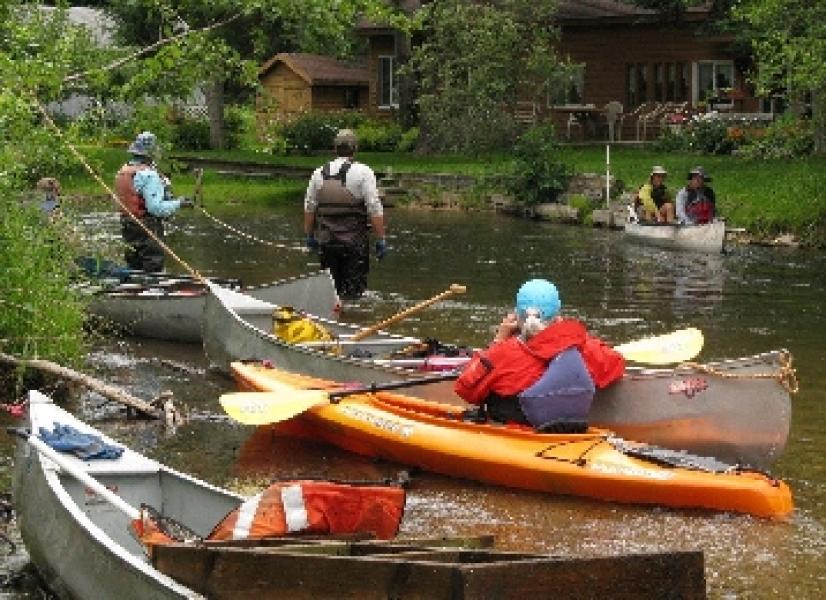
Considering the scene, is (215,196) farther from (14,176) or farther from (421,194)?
(14,176)

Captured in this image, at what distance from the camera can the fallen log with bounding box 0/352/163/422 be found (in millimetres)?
13453

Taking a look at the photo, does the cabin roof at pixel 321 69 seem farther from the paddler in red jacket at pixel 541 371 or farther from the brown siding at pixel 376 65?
the paddler in red jacket at pixel 541 371

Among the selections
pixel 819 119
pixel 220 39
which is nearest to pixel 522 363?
pixel 220 39

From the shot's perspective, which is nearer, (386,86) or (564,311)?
(564,311)

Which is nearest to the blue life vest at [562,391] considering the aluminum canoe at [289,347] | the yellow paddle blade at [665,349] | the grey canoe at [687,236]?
the aluminum canoe at [289,347]

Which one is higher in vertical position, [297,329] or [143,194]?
[143,194]

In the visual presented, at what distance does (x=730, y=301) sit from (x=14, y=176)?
35.5ft

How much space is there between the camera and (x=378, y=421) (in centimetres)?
1257

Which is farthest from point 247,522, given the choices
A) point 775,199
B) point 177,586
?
point 775,199

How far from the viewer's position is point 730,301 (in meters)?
22.5

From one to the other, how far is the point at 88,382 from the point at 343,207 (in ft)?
14.5

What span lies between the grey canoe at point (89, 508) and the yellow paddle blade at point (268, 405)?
6.88 ft

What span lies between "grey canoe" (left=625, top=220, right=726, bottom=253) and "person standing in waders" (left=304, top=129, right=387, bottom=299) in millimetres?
10330

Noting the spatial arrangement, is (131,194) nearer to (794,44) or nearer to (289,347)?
(289,347)
